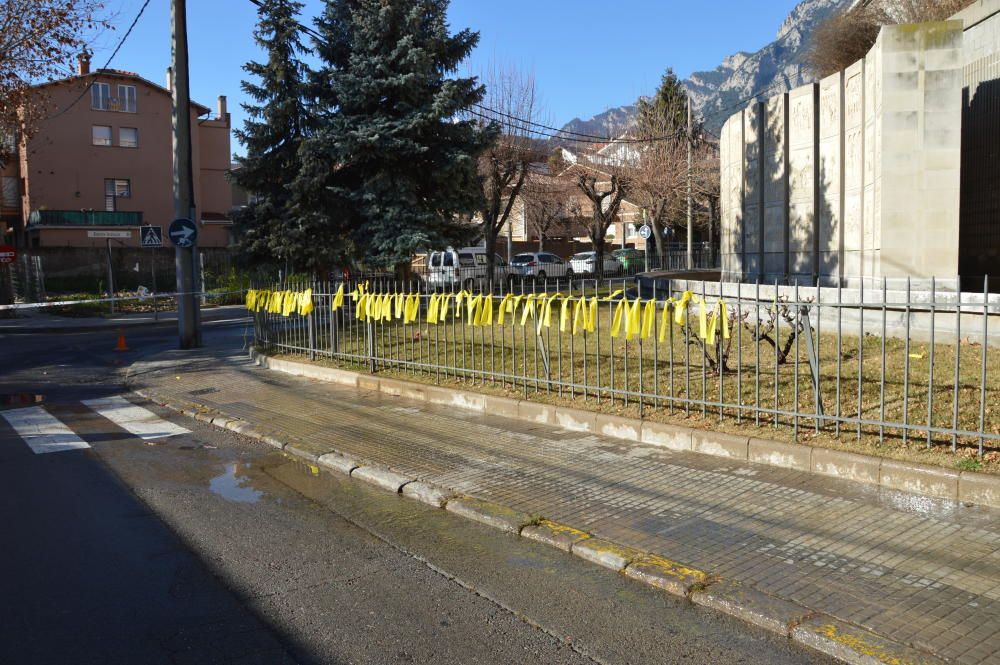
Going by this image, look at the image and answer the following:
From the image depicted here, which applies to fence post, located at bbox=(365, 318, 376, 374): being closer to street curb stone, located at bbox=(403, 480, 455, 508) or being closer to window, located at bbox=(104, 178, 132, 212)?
street curb stone, located at bbox=(403, 480, 455, 508)

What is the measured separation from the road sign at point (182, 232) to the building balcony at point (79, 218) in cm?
3243

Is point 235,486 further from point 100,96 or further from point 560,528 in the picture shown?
point 100,96

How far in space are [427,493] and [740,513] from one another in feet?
8.08

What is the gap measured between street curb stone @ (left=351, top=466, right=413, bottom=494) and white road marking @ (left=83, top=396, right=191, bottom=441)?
316 centimetres

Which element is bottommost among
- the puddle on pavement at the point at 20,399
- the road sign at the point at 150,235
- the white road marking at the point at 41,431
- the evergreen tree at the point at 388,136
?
the white road marking at the point at 41,431

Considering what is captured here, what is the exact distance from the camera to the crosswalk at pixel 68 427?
8703mm

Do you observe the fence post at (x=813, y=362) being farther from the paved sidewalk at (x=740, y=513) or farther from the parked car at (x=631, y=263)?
the parked car at (x=631, y=263)

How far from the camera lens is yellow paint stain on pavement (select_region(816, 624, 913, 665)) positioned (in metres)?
3.71

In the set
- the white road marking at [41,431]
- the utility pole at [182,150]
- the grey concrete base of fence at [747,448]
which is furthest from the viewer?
the utility pole at [182,150]

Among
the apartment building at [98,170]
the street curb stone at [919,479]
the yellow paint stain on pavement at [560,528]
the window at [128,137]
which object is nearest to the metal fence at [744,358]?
the street curb stone at [919,479]

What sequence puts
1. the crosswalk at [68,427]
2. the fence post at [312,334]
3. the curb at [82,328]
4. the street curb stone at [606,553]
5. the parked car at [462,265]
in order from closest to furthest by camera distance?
1. the street curb stone at [606,553]
2. the crosswalk at [68,427]
3. the fence post at [312,334]
4. the curb at [82,328]
5. the parked car at [462,265]

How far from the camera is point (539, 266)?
3866 cm

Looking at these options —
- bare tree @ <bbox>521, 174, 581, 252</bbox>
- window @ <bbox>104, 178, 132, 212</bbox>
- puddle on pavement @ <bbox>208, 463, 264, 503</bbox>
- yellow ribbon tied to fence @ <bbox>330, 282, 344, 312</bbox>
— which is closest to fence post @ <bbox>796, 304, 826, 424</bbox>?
puddle on pavement @ <bbox>208, 463, 264, 503</bbox>

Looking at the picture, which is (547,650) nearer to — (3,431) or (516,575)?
(516,575)
